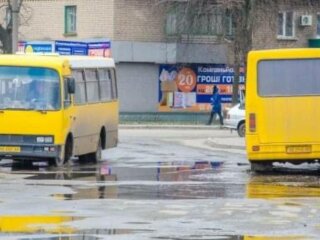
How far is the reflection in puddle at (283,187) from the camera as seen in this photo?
20328 millimetres

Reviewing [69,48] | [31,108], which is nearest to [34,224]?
[31,108]

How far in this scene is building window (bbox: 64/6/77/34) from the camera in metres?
61.1

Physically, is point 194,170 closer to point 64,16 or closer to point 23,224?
point 23,224

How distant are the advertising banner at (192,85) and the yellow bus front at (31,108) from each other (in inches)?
1287

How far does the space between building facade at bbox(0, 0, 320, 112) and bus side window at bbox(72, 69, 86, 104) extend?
28.3m

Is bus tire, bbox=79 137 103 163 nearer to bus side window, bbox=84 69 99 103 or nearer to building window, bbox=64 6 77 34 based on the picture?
bus side window, bbox=84 69 99 103

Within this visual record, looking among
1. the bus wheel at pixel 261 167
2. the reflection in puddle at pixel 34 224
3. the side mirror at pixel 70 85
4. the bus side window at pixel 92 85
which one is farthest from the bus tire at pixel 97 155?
the reflection in puddle at pixel 34 224

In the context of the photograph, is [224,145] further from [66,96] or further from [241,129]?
[66,96]

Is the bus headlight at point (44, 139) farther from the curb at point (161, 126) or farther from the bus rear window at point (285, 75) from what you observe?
the curb at point (161, 126)

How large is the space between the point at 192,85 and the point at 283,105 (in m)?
36.2

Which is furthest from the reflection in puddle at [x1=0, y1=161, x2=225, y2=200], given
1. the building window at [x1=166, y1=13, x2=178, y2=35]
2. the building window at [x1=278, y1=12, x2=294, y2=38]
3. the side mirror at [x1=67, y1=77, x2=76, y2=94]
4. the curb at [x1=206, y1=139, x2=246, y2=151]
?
the building window at [x1=278, y1=12, x2=294, y2=38]

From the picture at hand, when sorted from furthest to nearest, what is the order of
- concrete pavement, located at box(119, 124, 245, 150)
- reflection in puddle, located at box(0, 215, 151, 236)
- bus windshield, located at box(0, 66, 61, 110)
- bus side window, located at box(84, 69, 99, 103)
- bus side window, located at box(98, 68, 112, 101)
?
concrete pavement, located at box(119, 124, 245, 150) < bus side window, located at box(98, 68, 112, 101) < bus side window, located at box(84, 69, 99, 103) < bus windshield, located at box(0, 66, 61, 110) < reflection in puddle, located at box(0, 215, 151, 236)

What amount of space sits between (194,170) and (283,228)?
471 inches

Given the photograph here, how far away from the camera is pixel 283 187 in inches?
867
